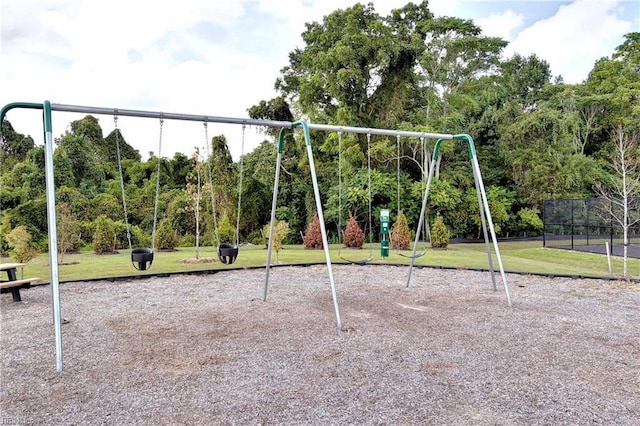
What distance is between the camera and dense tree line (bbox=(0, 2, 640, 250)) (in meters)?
12.7

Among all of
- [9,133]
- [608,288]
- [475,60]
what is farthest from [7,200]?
[475,60]

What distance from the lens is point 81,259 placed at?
898 cm

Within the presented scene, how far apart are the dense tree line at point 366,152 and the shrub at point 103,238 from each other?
56.7 inches

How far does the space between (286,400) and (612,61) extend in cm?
2534

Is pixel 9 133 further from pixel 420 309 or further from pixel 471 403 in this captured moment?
pixel 471 403

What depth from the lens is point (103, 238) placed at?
32.7 feet

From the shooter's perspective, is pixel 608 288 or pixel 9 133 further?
pixel 9 133

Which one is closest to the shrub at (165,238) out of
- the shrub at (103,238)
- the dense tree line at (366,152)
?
the shrub at (103,238)

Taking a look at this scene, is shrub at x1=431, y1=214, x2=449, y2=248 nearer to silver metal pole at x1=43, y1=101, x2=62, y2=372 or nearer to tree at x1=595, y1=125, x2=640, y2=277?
tree at x1=595, y1=125, x2=640, y2=277

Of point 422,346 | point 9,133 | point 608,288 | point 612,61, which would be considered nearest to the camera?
point 422,346

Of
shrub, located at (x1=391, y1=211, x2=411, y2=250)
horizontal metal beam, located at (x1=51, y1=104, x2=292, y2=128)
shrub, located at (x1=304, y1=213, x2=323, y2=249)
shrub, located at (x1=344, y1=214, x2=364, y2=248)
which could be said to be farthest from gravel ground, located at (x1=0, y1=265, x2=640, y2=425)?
shrub, located at (x1=344, y1=214, x2=364, y2=248)

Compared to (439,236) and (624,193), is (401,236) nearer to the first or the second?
(439,236)

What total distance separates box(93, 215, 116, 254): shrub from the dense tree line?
144 cm

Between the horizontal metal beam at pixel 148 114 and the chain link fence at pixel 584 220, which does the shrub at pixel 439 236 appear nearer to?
the chain link fence at pixel 584 220
